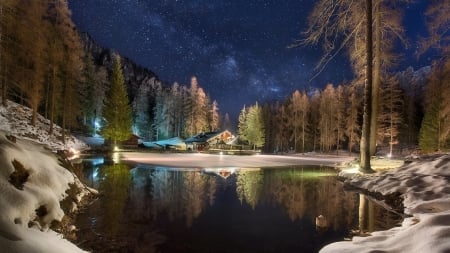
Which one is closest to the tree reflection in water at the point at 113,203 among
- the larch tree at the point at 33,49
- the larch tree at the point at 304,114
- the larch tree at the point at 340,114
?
the larch tree at the point at 33,49

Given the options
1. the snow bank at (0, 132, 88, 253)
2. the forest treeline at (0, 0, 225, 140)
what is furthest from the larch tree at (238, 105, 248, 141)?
the snow bank at (0, 132, 88, 253)

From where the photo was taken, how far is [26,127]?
3347 cm

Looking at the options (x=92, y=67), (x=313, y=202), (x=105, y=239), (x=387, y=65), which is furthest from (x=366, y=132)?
(x=92, y=67)

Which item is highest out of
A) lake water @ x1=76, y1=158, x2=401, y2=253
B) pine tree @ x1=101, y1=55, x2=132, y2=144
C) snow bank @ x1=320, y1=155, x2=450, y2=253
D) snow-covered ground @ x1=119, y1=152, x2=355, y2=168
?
pine tree @ x1=101, y1=55, x2=132, y2=144

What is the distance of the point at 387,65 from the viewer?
22672 millimetres

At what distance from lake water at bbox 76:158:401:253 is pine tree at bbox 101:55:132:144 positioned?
4923 cm

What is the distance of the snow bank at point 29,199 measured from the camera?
451 centimetres

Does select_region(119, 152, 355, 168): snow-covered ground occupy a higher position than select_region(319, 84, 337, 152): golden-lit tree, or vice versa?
select_region(319, 84, 337, 152): golden-lit tree

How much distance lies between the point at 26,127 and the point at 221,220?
104 feet

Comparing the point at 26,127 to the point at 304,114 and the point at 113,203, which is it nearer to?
the point at 113,203

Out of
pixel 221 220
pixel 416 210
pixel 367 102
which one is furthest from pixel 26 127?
pixel 416 210

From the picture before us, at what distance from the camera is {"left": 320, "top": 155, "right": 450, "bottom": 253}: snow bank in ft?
15.5

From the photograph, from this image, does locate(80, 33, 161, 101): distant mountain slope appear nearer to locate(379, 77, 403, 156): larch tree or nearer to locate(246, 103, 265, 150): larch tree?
locate(246, 103, 265, 150): larch tree

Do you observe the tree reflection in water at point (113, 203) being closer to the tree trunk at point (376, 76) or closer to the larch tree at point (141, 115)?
the tree trunk at point (376, 76)
